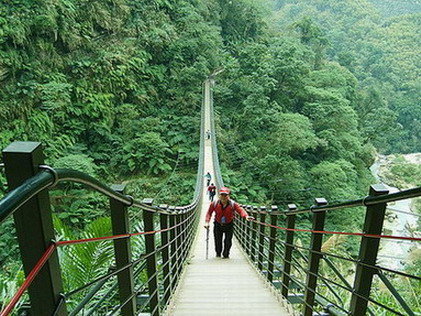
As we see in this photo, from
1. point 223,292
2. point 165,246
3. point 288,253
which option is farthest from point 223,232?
point 165,246

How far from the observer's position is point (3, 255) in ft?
23.7

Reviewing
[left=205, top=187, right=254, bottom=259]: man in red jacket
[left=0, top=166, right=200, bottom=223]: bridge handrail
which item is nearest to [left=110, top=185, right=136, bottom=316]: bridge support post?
[left=0, top=166, right=200, bottom=223]: bridge handrail

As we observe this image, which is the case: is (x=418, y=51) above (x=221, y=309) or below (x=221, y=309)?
above

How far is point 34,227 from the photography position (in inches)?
26.7

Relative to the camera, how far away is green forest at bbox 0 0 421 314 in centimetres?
1086

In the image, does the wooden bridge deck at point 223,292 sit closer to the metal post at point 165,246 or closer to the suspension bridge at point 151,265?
the suspension bridge at point 151,265

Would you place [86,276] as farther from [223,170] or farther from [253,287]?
[223,170]

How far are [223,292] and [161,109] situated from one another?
1420 centimetres

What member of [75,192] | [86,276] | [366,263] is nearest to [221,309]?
[86,276]

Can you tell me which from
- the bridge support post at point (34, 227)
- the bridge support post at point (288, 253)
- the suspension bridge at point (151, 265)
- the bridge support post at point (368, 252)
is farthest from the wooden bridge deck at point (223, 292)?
the bridge support post at point (34, 227)

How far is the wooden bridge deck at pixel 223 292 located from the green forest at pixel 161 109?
18.6ft

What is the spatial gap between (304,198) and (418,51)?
40.6 m

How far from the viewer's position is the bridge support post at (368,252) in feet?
4.04

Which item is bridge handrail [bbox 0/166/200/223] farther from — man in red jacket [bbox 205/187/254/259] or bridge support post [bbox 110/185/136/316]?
man in red jacket [bbox 205/187/254/259]
